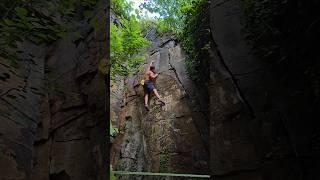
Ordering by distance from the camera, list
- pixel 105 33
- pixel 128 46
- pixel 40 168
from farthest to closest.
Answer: pixel 128 46, pixel 105 33, pixel 40 168

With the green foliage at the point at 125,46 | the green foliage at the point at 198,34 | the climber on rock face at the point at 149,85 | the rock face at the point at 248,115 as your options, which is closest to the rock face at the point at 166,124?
the climber on rock face at the point at 149,85

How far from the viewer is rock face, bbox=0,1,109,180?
4398 mm

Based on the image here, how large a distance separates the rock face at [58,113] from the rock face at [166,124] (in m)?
4.09

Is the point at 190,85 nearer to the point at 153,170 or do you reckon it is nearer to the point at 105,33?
the point at 153,170

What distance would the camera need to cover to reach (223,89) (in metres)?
5.80

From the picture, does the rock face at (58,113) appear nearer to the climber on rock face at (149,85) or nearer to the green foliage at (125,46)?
the green foliage at (125,46)

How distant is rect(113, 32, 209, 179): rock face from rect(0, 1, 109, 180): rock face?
13.4 feet

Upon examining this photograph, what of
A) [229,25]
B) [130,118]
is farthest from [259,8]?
[130,118]

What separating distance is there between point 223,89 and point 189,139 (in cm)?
410

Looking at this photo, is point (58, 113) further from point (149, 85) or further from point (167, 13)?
point (167, 13)

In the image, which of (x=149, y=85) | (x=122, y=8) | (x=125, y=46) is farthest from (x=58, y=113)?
(x=149, y=85)

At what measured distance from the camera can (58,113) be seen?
17.6 feet

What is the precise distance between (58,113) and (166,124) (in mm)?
5270

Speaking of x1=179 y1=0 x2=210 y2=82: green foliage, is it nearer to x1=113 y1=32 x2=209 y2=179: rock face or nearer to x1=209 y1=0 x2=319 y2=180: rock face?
x1=113 y1=32 x2=209 y2=179: rock face
